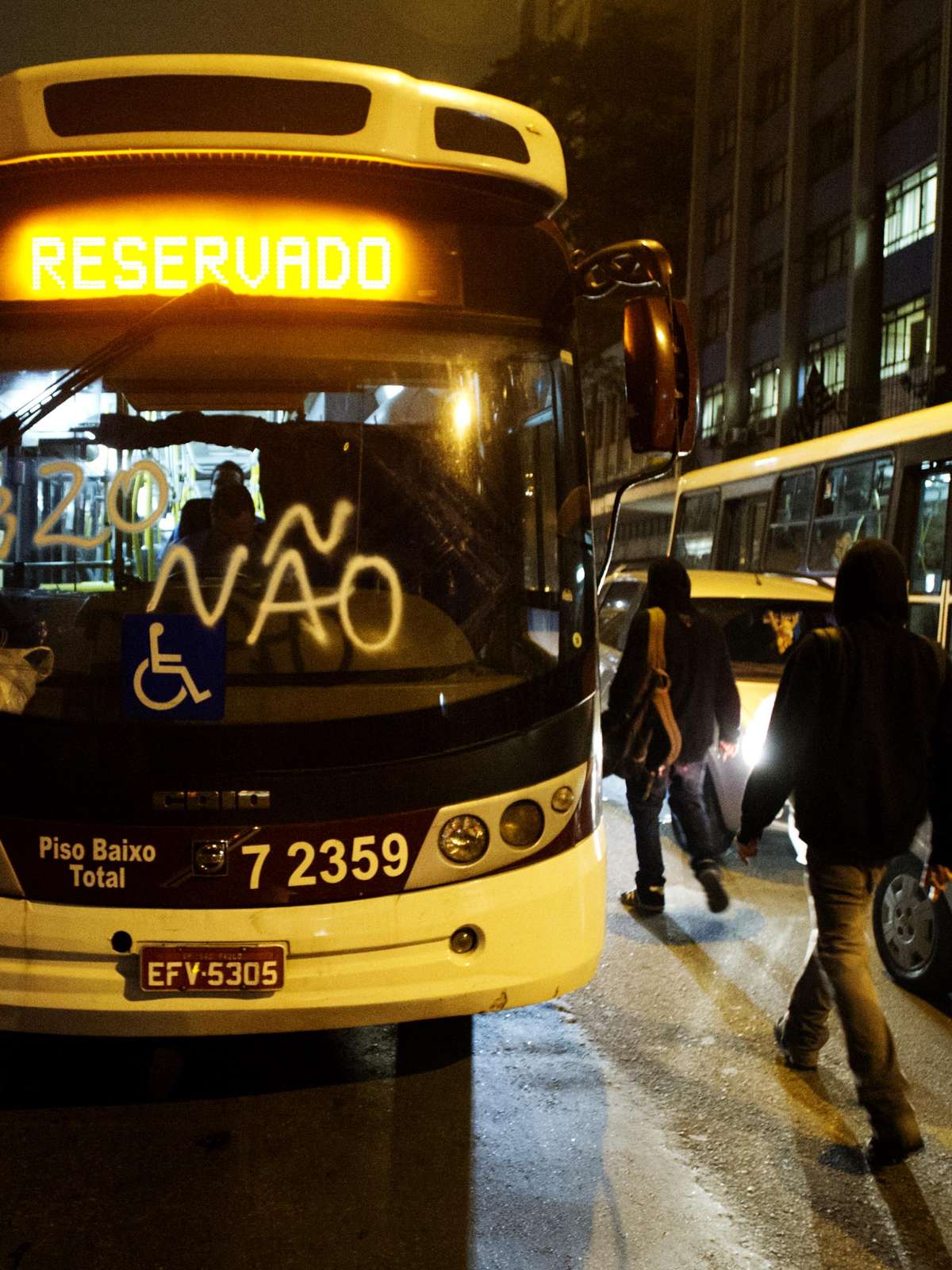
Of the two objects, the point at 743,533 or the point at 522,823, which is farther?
the point at 743,533

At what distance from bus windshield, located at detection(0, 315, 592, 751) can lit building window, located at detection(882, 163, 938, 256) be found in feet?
89.0

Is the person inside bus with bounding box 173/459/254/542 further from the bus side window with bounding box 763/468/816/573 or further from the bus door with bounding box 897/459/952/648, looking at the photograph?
the bus side window with bounding box 763/468/816/573

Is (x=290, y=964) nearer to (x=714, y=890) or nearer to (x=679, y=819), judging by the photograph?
(x=714, y=890)

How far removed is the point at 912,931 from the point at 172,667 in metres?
3.34

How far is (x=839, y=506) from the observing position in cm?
1279

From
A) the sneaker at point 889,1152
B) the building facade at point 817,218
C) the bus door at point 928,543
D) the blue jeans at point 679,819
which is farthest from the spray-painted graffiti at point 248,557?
the building facade at point 817,218

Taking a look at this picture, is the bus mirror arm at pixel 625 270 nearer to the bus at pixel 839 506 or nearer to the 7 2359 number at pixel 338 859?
the 7 2359 number at pixel 338 859

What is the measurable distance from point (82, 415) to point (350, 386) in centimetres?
79

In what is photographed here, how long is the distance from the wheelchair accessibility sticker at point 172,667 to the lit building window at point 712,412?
36979 mm

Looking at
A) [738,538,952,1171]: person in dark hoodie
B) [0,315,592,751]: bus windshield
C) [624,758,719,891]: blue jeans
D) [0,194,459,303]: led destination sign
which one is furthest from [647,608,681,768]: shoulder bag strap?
[0,194,459,303]: led destination sign

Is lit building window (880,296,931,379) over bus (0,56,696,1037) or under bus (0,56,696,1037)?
over

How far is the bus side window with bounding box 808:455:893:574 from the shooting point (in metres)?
11.9

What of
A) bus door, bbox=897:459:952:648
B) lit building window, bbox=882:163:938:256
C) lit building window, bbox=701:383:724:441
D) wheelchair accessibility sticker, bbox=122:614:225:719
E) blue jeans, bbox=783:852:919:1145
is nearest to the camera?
wheelchair accessibility sticker, bbox=122:614:225:719

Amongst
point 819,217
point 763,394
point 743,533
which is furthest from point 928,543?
point 763,394
